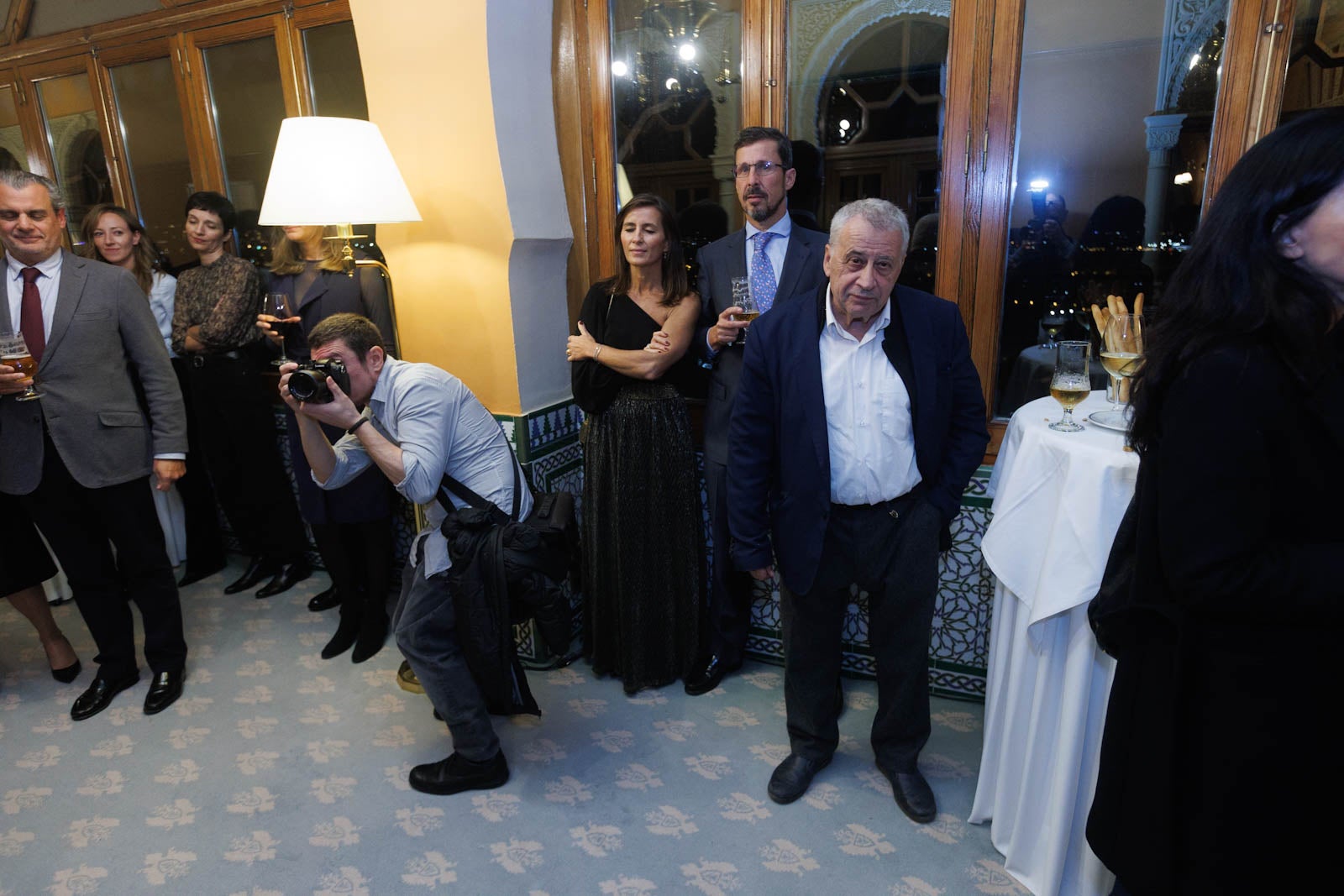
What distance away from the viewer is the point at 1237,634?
107 centimetres

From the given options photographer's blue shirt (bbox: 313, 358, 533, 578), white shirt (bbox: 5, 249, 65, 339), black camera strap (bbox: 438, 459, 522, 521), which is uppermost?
white shirt (bbox: 5, 249, 65, 339)

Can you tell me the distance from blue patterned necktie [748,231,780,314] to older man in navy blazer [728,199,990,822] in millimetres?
453

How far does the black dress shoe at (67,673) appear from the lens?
2959 mm

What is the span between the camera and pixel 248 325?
331cm

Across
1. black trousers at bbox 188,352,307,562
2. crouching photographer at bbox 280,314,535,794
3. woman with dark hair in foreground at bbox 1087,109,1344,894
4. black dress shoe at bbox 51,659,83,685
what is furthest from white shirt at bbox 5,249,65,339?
woman with dark hair in foreground at bbox 1087,109,1344,894

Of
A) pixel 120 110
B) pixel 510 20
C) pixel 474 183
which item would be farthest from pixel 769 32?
Result: pixel 120 110

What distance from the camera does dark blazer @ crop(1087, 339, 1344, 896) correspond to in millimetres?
991

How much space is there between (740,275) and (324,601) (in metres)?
2.45

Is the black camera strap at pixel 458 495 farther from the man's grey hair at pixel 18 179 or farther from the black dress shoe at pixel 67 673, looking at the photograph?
the black dress shoe at pixel 67 673

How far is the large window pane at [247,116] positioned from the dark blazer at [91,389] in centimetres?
131

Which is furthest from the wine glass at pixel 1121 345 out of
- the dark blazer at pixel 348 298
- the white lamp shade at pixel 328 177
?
the dark blazer at pixel 348 298

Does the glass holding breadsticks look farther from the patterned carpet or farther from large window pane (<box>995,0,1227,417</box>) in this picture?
the patterned carpet

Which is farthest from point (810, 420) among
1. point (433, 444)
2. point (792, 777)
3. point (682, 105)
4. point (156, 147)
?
point (156, 147)

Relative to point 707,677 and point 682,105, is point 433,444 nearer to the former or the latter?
point 707,677
